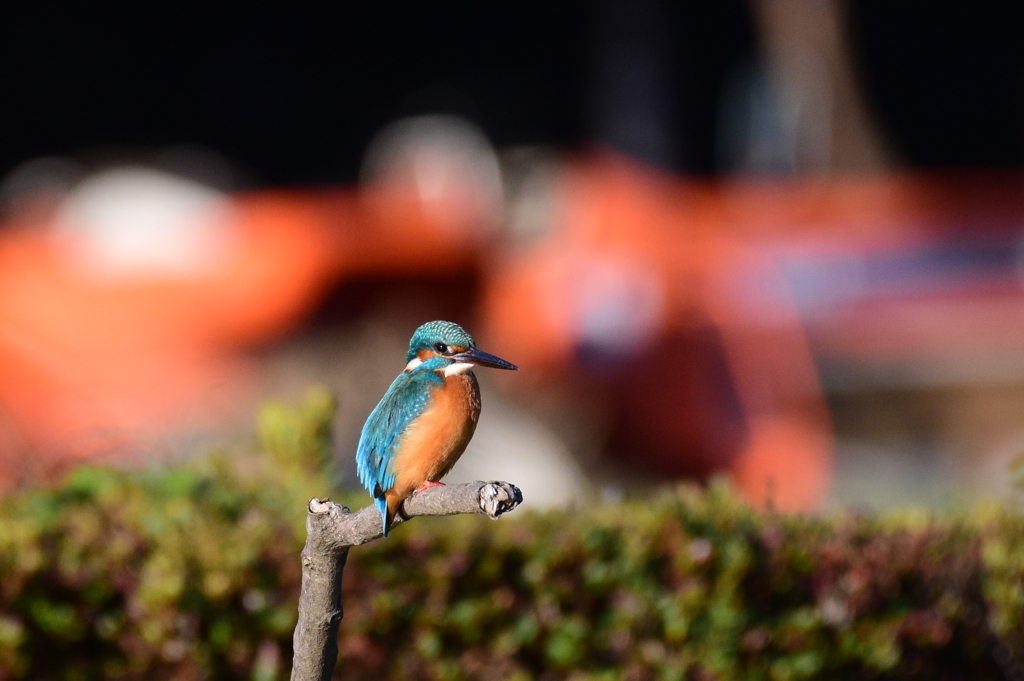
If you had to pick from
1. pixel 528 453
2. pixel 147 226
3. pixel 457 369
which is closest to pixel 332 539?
pixel 457 369

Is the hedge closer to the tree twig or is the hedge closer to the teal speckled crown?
the tree twig

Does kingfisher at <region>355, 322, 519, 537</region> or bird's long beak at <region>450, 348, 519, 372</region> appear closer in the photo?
bird's long beak at <region>450, 348, 519, 372</region>

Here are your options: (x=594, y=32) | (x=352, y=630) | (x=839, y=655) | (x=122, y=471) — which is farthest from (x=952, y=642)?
(x=594, y=32)

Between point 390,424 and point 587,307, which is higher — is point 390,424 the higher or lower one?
the lower one

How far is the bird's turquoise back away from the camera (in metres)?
1.45

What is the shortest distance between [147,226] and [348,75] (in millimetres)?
7090

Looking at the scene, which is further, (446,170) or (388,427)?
(446,170)

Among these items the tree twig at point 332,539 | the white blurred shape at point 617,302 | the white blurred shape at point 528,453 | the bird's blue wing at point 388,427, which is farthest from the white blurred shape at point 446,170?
Result: the bird's blue wing at point 388,427

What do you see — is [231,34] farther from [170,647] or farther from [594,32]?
[170,647]

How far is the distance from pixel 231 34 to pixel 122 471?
10.8m

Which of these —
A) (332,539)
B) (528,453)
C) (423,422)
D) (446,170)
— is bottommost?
(332,539)

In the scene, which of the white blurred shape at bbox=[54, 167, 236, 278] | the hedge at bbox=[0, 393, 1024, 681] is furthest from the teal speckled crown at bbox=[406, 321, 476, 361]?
the white blurred shape at bbox=[54, 167, 236, 278]

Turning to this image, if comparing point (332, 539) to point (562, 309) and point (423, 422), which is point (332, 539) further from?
point (562, 309)

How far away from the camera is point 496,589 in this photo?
129 inches
